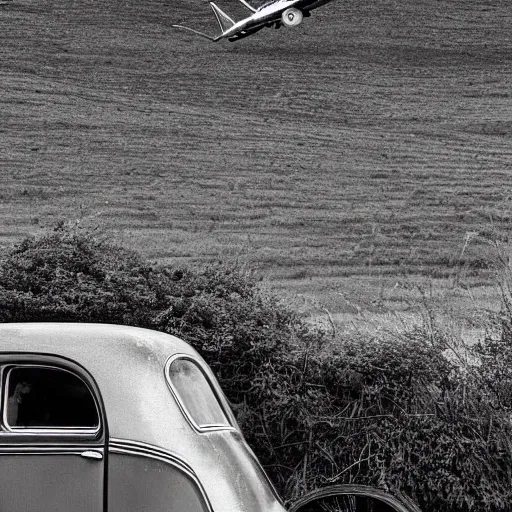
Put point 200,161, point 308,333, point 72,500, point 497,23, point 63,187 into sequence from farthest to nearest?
point 497,23, point 200,161, point 63,187, point 308,333, point 72,500

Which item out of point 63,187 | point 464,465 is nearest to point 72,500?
point 464,465

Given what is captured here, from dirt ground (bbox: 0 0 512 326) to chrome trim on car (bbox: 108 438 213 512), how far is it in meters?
13.9

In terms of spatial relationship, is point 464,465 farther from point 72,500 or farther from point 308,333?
point 72,500

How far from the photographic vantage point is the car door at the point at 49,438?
2.73 metres

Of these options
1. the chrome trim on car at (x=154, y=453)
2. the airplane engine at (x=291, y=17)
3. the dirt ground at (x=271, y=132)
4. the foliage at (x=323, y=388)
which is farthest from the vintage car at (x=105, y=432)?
the dirt ground at (x=271, y=132)

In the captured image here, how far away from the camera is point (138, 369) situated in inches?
110

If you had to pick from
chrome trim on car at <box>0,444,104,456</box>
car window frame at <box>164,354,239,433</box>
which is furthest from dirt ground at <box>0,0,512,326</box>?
chrome trim on car at <box>0,444,104,456</box>

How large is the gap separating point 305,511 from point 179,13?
2662 cm

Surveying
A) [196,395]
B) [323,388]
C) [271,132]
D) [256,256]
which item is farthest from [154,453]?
[271,132]

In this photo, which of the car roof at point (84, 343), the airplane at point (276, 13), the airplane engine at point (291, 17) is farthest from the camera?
the airplane at point (276, 13)

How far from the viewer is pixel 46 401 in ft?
9.32

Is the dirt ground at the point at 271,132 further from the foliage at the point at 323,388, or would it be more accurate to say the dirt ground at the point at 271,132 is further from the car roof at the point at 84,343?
the car roof at the point at 84,343

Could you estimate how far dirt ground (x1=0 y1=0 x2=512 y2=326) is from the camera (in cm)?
2003

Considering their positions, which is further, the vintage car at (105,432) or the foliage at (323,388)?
the foliage at (323,388)
